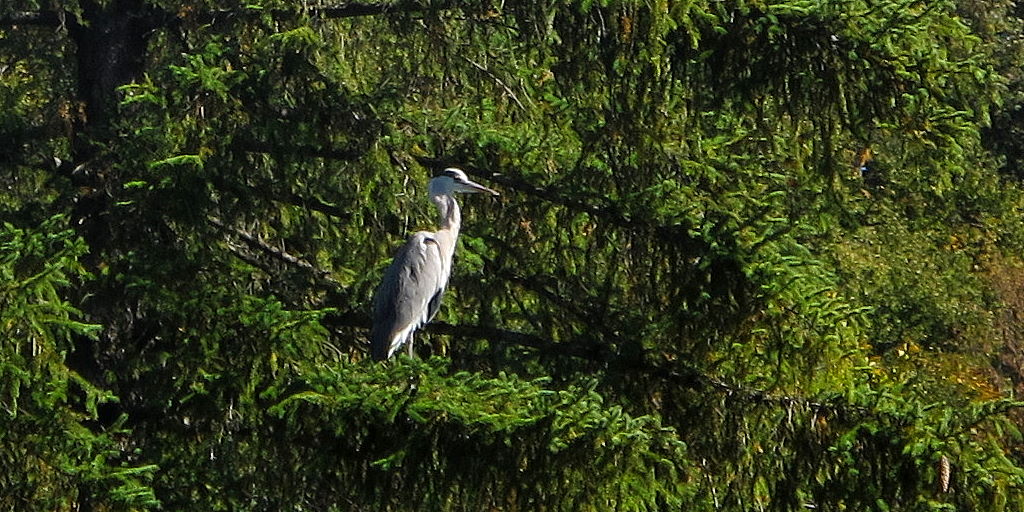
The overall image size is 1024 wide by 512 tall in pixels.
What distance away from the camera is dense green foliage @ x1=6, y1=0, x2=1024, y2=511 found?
7.34 m

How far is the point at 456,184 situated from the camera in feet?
29.8

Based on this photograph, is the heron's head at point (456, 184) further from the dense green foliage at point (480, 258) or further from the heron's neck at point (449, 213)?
the heron's neck at point (449, 213)

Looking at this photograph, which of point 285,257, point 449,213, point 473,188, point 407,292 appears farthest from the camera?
point 449,213

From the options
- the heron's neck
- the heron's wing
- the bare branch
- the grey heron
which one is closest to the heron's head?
the grey heron

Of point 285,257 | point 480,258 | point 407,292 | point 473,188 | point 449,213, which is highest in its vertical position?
point 473,188

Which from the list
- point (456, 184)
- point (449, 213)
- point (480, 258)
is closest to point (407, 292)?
point (449, 213)

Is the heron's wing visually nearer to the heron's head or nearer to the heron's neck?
the heron's neck

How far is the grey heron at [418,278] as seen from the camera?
9156 mm

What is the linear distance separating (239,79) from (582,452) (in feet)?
7.63

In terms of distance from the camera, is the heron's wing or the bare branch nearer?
the bare branch

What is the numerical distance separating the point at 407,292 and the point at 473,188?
30.7 inches

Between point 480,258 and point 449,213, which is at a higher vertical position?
point 449,213

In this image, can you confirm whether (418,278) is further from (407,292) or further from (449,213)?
(449,213)

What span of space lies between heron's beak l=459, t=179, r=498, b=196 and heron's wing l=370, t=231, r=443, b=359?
22.4 inches
